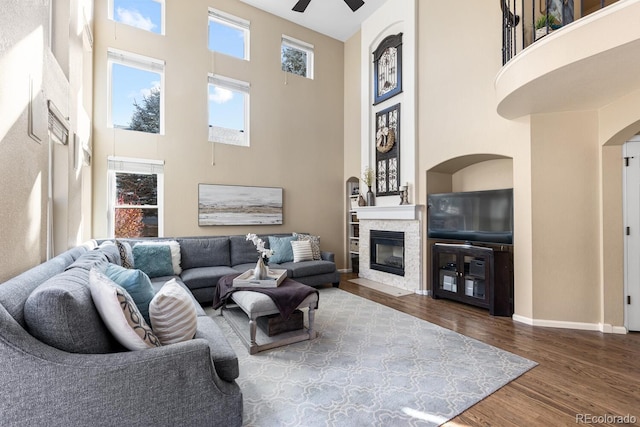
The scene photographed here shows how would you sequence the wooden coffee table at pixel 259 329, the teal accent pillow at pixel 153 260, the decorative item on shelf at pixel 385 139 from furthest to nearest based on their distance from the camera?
the decorative item on shelf at pixel 385 139
the teal accent pillow at pixel 153 260
the wooden coffee table at pixel 259 329

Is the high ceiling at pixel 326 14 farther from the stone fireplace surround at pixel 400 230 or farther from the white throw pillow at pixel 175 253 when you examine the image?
the white throw pillow at pixel 175 253

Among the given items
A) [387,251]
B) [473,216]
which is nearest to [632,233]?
[473,216]

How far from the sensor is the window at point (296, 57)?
18.8ft

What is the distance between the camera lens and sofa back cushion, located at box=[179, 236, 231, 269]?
14.3 ft

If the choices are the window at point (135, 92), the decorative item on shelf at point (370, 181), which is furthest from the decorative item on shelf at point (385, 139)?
the window at point (135, 92)

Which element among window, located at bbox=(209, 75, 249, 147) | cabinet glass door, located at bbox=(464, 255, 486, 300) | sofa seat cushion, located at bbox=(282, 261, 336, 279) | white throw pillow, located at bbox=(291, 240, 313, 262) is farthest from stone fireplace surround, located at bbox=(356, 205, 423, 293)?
window, located at bbox=(209, 75, 249, 147)

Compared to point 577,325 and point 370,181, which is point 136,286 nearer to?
point 577,325

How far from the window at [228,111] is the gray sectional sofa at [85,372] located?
395cm

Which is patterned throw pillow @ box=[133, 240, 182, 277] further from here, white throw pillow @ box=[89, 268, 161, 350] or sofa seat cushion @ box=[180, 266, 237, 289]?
white throw pillow @ box=[89, 268, 161, 350]

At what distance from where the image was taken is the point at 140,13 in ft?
14.7

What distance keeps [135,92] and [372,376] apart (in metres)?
5.00

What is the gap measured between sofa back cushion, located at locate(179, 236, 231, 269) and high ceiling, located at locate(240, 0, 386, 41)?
4.21 meters

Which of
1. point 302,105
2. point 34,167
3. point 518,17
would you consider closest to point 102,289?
point 34,167

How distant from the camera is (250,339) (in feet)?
8.72
